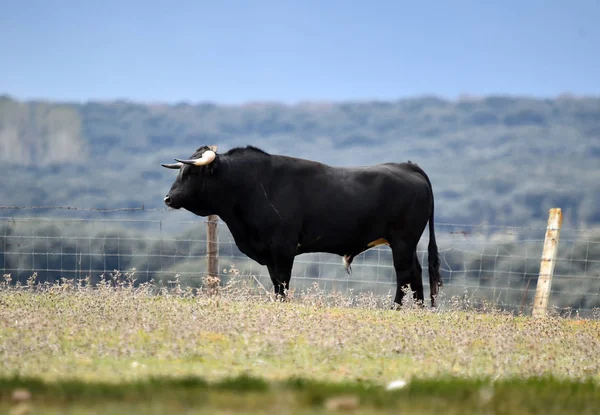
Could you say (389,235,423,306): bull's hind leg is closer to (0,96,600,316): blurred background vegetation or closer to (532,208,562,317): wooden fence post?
(532,208,562,317): wooden fence post

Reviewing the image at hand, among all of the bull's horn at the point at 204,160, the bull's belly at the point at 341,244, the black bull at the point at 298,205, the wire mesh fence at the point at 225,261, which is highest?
the bull's horn at the point at 204,160

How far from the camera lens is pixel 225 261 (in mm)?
44281

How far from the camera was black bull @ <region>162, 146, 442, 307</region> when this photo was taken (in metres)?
12.9

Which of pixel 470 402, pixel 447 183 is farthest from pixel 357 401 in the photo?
pixel 447 183

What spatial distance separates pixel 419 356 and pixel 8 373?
11.0 ft

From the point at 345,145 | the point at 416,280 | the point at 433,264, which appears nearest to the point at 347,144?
the point at 345,145

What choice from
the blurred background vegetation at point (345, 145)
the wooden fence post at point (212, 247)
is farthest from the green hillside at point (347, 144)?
the wooden fence post at point (212, 247)

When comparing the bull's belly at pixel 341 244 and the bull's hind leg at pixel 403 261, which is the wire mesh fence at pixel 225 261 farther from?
the bull's belly at pixel 341 244

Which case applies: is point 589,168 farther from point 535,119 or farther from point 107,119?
point 107,119

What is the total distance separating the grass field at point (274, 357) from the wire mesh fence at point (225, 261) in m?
2.24

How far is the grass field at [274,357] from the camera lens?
538 centimetres

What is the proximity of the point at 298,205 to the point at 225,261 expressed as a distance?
31592 mm

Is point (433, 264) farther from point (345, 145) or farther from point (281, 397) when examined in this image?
point (345, 145)

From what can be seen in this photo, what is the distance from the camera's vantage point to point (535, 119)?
154500mm
